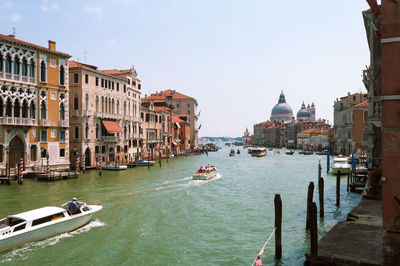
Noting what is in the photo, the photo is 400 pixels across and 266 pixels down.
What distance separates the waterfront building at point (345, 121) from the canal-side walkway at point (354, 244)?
57.1 m

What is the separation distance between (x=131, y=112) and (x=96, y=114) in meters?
9.35

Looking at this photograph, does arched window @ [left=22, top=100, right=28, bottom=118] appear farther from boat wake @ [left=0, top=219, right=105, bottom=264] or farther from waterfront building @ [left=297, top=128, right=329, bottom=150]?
waterfront building @ [left=297, top=128, right=329, bottom=150]

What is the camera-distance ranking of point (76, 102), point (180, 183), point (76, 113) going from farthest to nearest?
point (76, 102) < point (76, 113) < point (180, 183)

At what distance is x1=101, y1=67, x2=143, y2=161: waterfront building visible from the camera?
50219mm

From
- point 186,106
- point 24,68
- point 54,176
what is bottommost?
point 54,176

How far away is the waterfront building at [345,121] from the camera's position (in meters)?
69.8

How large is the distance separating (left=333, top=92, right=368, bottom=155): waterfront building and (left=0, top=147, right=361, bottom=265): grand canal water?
43772 millimetres

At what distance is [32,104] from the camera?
1332 inches

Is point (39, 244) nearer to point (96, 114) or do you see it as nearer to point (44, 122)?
point (44, 122)

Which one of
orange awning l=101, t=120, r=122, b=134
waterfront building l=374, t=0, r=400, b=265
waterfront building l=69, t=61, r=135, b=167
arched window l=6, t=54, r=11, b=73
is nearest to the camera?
waterfront building l=374, t=0, r=400, b=265

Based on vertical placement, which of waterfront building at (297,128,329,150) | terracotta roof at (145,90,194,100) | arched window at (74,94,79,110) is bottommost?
waterfront building at (297,128,329,150)

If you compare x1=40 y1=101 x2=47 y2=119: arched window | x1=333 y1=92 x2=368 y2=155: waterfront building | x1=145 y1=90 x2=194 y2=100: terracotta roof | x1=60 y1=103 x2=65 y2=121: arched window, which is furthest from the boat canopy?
x1=145 y1=90 x2=194 y2=100: terracotta roof

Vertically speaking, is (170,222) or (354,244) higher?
(354,244)

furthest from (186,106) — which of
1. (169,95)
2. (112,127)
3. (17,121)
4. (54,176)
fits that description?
(54,176)
